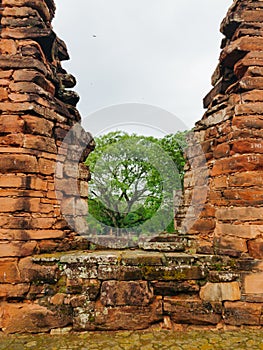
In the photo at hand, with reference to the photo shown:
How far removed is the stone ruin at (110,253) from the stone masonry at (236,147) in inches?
0.5

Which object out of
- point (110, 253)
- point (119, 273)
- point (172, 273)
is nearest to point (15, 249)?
point (110, 253)

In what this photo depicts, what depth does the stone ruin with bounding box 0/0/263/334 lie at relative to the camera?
322 cm

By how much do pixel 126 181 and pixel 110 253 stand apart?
51.1 ft

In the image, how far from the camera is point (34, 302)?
329 centimetres

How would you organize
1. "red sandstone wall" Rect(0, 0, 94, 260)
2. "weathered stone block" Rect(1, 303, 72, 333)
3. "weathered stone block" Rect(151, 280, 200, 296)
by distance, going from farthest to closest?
"red sandstone wall" Rect(0, 0, 94, 260) < "weathered stone block" Rect(151, 280, 200, 296) < "weathered stone block" Rect(1, 303, 72, 333)

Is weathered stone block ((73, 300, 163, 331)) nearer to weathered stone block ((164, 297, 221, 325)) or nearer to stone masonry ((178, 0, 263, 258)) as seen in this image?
weathered stone block ((164, 297, 221, 325))

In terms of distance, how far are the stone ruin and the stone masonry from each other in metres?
0.01

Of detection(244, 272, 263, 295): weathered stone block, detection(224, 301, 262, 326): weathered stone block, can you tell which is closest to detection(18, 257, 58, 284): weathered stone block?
detection(224, 301, 262, 326): weathered stone block

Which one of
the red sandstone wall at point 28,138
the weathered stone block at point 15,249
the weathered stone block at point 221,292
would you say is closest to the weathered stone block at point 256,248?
the weathered stone block at point 221,292

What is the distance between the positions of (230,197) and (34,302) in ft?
→ 9.09

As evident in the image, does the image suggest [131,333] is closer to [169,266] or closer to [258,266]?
[169,266]

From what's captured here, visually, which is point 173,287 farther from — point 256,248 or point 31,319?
point 31,319

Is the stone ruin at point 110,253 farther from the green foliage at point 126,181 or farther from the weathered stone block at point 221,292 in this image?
the green foliage at point 126,181

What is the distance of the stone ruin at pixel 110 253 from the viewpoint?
322 centimetres
